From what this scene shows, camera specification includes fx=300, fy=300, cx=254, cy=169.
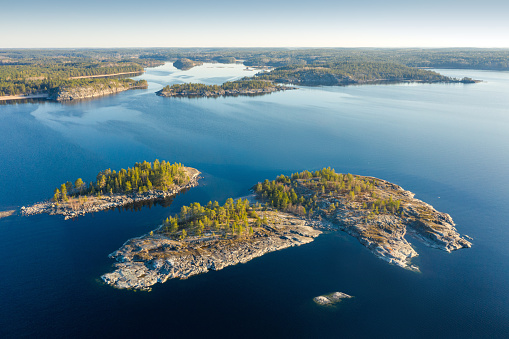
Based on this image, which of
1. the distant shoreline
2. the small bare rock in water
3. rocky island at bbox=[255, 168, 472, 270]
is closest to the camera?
the small bare rock in water

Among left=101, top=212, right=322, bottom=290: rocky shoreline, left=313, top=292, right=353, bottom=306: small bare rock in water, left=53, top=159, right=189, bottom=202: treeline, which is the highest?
left=53, top=159, right=189, bottom=202: treeline

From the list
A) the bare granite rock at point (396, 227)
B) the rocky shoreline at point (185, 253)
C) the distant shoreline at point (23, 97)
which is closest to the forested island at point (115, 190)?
the rocky shoreline at point (185, 253)

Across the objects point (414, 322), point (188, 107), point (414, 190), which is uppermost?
point (188, 107)

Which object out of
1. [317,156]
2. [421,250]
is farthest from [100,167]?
[421,250]

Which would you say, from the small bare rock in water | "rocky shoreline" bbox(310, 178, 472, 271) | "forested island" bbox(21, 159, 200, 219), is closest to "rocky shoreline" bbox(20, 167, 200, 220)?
"forested island" bbox(21, 159, 200, 219)

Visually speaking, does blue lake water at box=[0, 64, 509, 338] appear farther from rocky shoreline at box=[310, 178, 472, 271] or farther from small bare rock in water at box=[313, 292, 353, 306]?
rocky shoreline at box=[310, 178, 472, 271]

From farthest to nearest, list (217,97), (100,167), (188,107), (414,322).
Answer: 1. (217,97)
2. (188,107)
3. (100,167)
4. (414,322)

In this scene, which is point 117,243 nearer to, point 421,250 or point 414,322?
point 414,322

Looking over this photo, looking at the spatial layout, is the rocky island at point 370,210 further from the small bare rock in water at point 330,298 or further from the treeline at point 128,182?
the treeline at point 128,182
